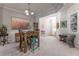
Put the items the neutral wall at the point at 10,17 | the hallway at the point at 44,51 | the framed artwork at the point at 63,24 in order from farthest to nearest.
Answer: the framed artwork at the point at 63,24 → the neutral wall at the point at 10,17 → the hallway at the point at 44,51

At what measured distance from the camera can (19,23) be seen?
5.78 meters

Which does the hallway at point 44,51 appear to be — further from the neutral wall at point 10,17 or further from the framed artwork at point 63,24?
the framed artwork at point 63,24

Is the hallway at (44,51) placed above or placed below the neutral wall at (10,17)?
below

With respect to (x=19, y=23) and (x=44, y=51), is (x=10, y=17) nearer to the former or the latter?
(x=19, y=23)

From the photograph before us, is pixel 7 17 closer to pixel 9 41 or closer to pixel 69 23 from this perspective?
pixel 9 41

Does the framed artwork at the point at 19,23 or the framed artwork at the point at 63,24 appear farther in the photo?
the framed artwork at the point at 63,24

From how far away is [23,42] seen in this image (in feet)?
14.8

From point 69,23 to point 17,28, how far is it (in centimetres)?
306

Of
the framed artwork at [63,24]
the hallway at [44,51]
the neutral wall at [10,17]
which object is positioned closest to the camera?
the hallway at [44,51]

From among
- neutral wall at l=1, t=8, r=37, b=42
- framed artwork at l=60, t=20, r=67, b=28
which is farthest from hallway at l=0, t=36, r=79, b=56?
framed artwork at l=60, t=20, r=67, b=28

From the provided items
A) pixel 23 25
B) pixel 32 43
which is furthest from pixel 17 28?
pixel 32 43

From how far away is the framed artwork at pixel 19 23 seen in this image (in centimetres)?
573

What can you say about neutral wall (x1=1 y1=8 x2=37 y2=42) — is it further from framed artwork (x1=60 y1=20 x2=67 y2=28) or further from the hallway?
framed artwork (x1=60 y1=20 x2=67 y2=28)

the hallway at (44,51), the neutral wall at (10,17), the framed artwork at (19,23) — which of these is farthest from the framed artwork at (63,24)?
the framed artwork at (19,23)
